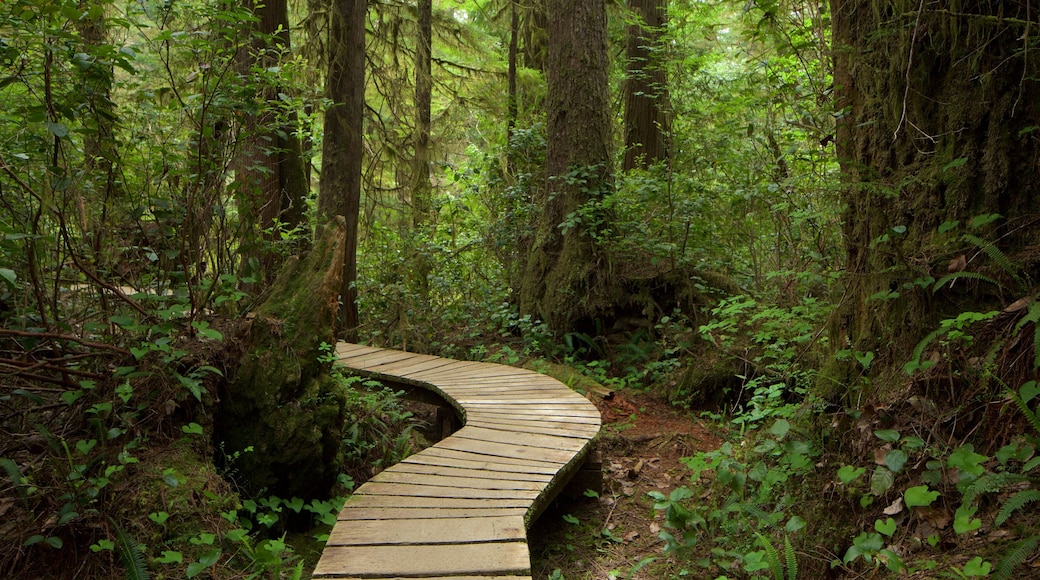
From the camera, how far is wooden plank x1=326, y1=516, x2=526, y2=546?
336cm

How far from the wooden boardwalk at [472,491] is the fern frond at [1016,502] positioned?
182cm

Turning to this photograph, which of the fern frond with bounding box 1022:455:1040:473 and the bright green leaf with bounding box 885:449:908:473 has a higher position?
the fern frond with bounding box 1022:455:1040:473

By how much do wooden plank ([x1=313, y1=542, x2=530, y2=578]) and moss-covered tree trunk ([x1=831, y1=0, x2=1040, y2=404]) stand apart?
6.32ft

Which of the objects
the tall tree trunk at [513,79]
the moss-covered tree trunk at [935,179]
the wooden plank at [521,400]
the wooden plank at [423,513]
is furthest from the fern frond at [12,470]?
the tall tree trunk at [513,79]

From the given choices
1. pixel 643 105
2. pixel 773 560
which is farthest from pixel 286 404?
pixel 643 105

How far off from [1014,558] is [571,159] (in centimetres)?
742

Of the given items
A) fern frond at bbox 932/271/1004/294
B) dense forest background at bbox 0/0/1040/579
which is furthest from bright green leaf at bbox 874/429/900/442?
fern frond at bbox 932/271/1004/294

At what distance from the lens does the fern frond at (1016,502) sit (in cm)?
250

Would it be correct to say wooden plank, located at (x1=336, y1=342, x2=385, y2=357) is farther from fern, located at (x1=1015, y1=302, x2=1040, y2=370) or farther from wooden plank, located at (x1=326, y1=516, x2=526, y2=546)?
fern, located at (x1=1015, y1=302, x2=1040, y2=370)

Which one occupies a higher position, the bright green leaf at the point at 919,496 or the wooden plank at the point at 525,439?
the bright green leaf at the point at 919,496

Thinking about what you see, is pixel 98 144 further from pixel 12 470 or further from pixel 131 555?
pixel 131 555

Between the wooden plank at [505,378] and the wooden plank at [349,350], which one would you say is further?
the wooden plank at [349,350]

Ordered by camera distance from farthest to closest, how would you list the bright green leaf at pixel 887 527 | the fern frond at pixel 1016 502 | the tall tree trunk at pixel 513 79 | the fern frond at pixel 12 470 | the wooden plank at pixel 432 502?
the tall tree trunk at pixel 513 79 < the wooden plank at pixel 432 502 < the fern frond at pixel 12 470 < the bright green leaf at pixel 887 527 < the fern frond at pixel 1016 502

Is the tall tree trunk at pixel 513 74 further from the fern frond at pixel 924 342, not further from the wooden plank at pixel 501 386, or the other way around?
the fern frond at pixel 924 342
